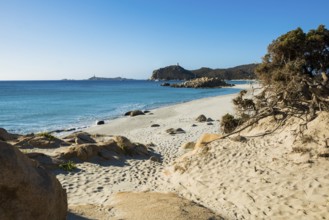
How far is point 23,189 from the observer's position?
4.68m

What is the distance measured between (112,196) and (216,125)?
54.3 feet

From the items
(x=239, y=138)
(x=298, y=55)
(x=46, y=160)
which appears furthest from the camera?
→ (x=298, y=55)

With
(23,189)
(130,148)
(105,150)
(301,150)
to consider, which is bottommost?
(130,148)

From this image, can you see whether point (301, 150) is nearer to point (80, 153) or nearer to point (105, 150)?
point (105, 150)

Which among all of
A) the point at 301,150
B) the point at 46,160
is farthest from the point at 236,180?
the point at 46,160

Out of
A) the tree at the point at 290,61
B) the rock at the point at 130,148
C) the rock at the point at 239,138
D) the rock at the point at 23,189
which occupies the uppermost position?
the tree at the point at 290,61

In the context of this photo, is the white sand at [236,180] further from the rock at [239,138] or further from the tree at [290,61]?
the tree at [290,61]

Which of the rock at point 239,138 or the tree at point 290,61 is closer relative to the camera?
the rock at point 239,138

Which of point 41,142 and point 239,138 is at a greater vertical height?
point 239,138

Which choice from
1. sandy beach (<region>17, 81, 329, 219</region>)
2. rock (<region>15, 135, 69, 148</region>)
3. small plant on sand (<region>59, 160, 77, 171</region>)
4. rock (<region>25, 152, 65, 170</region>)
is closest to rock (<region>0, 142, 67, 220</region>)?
sandy beach (<region>17, 81, 329, 219</region>)

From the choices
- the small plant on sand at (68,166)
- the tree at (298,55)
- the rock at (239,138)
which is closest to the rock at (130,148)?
the small plant on sand at (68,166)

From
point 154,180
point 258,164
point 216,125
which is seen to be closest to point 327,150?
point 258,164

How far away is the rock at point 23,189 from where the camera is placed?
4465 mm

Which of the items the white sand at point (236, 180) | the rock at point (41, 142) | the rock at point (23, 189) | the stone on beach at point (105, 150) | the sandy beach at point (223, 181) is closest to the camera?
the rock at point (23, 189)
